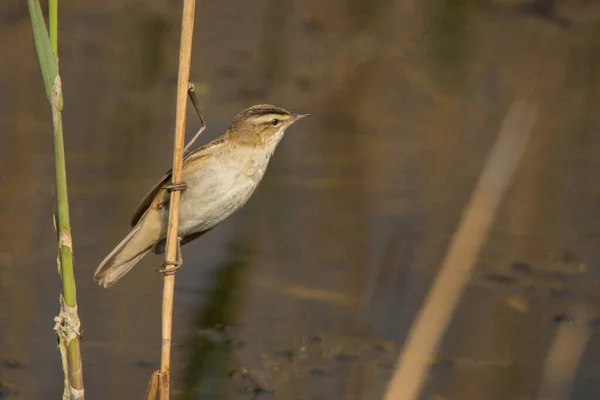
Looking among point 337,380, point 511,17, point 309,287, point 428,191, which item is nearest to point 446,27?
point 511,17

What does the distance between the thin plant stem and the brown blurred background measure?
189cm

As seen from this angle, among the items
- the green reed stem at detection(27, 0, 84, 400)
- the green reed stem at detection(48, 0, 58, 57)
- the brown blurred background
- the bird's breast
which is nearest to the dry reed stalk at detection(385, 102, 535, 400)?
the green reed stem at detection(27, 0, 84, 400)

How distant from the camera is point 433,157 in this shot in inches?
295

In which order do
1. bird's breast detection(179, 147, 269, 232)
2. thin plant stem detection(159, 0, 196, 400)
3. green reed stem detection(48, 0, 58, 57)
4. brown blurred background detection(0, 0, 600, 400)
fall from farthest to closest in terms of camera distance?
1. brown blurred background detection(0, 0, 600, 400)
2. bird's breast detection(179, 147, 269, 232)
3. thin plant stem detection(159, 0, 196, 400)
4. green reed stem detection(48, 0, 58, 57)

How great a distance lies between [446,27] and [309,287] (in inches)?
166

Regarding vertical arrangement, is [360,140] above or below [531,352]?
above

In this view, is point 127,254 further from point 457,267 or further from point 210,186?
point 457,267

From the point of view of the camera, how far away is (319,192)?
23.0 ft

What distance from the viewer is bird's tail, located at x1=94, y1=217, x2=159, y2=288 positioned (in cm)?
421

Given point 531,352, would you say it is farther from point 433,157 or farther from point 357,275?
point 433,157

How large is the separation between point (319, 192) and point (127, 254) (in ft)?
9.49

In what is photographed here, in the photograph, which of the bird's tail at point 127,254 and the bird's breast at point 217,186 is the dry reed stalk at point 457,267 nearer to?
the bird's breast at point 217,186

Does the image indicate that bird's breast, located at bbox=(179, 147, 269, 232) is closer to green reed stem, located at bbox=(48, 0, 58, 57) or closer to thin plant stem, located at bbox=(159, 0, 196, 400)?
thin plant stem, located at bbox=(159, 0, 196, 400)

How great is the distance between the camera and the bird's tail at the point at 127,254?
13.8 feet
